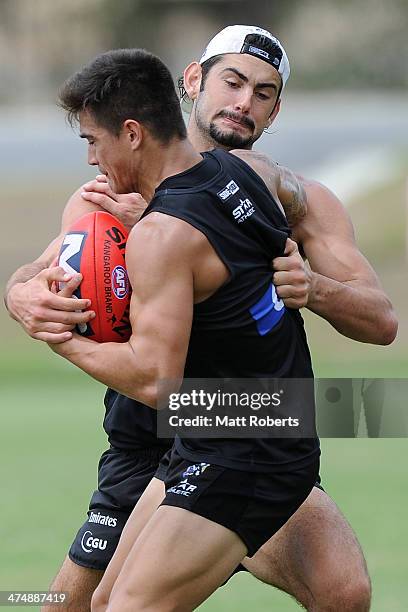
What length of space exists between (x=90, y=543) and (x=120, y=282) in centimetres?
143

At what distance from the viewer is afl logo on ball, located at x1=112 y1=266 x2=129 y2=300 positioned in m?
4.34

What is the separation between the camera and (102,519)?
538 cm

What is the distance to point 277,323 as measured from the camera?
14.2ft

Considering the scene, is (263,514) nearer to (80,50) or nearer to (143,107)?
(143,107)

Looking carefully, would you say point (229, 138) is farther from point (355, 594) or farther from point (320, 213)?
point (355, 594)

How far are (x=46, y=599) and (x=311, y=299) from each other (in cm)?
177

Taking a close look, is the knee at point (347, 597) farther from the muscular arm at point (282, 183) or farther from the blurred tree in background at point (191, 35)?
the blurred tree in background at point (191, 35)

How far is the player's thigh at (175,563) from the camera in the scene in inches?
157

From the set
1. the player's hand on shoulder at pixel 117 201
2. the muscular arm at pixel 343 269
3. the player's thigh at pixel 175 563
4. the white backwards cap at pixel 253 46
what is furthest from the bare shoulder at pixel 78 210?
the player's thigh at pixel 175 563

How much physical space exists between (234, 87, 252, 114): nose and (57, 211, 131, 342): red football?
3.88 feet

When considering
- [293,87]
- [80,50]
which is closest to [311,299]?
[293,87]

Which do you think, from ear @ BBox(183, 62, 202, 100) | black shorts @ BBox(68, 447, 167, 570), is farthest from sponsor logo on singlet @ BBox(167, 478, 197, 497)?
ear @ BBox(183, 62, 202, 100)

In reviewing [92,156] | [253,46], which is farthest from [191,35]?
[92,156]

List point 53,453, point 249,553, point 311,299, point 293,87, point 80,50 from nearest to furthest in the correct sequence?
point 249,553 → point 311,299 → point 53,453 → point 293,87 → point 80,50
